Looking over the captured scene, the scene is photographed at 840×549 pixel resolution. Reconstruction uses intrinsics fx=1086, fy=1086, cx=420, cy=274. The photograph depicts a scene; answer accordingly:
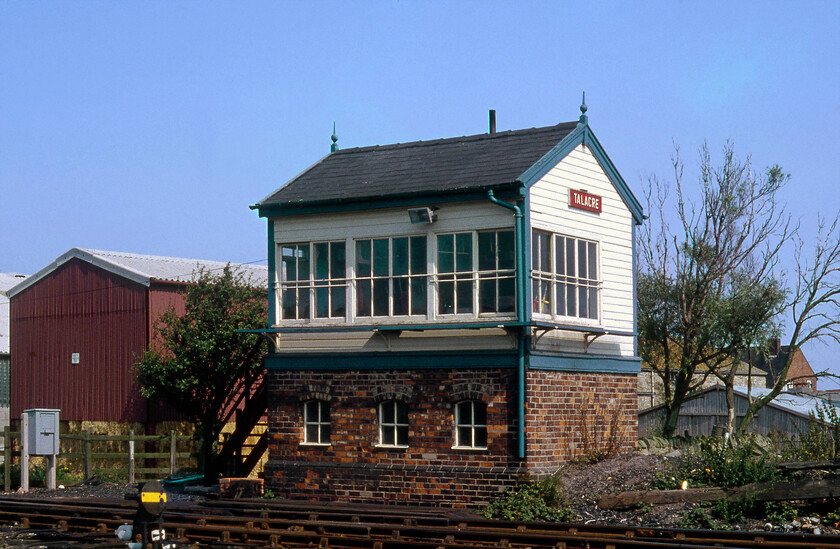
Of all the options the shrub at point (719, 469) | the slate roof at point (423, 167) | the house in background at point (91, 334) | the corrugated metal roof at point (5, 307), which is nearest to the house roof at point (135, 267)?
the house in background at point (91, 334)

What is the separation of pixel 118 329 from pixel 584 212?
16508 millimetres

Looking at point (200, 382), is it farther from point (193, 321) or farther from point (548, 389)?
point (548, 389)

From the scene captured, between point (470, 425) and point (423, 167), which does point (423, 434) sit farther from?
point (423, 167)

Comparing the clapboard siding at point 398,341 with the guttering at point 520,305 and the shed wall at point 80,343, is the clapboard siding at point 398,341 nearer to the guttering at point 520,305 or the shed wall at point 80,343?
the guttering at point 520,305

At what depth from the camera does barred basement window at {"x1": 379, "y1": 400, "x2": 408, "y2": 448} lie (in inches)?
834

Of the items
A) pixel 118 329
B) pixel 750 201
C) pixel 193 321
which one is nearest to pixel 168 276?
pixel 118 329

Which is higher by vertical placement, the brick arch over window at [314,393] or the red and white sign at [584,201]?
the red and white sign at [584,201]

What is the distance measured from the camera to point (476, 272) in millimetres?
20531

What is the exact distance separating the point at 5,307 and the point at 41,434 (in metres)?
17.7

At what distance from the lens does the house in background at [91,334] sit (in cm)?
3216

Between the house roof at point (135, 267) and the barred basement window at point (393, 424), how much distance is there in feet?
35.4

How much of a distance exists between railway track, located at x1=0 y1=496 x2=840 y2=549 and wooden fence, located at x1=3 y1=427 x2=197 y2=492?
748cm

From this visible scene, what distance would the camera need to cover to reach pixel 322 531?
16.1 meters

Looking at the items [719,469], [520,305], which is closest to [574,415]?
[520,305]
